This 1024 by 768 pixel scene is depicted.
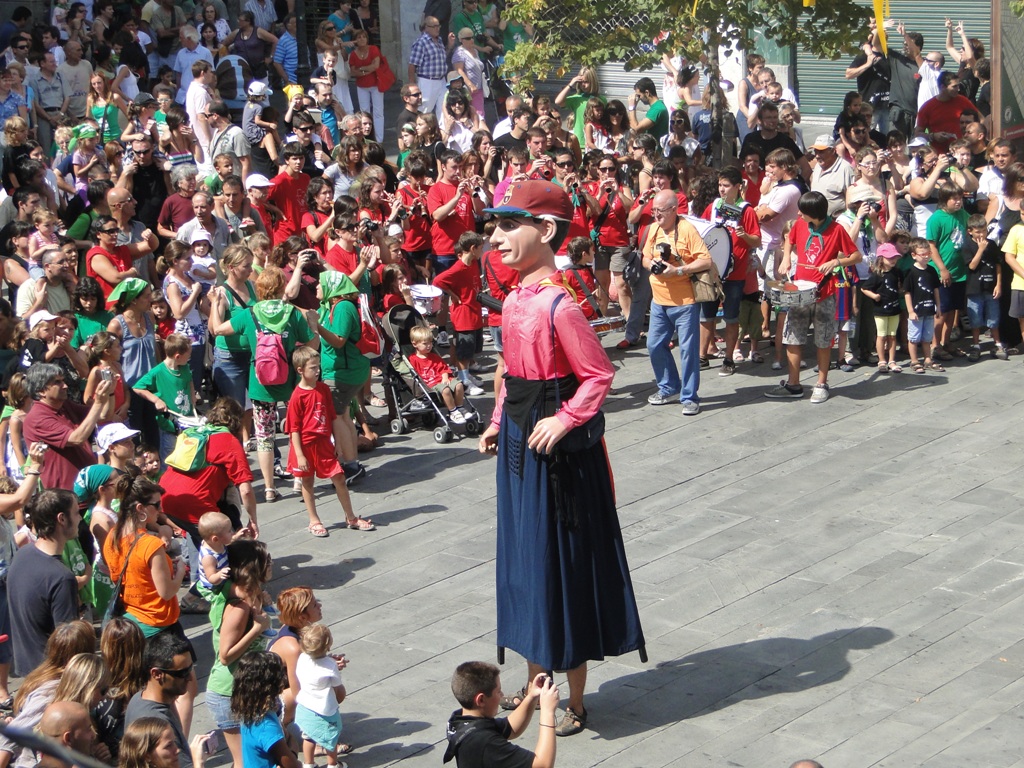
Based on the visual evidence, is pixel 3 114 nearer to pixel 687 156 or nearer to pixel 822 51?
pixel 687 156

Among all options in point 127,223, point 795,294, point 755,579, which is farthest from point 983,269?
point 127,223

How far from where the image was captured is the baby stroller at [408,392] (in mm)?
11625

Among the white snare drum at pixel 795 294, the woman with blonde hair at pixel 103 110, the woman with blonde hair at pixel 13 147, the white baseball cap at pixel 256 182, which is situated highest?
the woman with blonde hair at pixel 103 110

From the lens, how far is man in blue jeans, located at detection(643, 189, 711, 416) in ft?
38.8

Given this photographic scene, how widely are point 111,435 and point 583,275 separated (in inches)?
225

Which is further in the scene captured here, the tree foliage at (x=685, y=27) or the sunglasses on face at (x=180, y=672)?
the tree foliage at (x=685, y=27)

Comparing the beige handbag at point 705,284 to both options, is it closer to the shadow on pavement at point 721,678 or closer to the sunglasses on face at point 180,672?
the shadow on pavement at point 721,678

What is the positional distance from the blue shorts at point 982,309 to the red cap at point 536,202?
289 inches

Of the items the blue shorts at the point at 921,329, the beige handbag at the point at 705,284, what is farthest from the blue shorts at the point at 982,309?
the beige handbag at the point at 705,284

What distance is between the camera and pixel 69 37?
59.6ft

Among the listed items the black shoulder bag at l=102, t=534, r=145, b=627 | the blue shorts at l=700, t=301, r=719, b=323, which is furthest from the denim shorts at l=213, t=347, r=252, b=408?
the blue shorts at l=700, t=301, r=719, b=323

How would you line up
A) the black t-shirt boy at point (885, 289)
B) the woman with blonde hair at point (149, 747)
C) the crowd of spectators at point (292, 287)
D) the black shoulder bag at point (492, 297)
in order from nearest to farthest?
1. the woman with blonde hair at point (149, 747)
2. the crowd of spectators at point (292, 287)
3. the black shoulder bag at point (492, 297)
4. the black t-shirt boy at point (885, 289)

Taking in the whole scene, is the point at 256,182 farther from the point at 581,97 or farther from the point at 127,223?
the point at 581,97

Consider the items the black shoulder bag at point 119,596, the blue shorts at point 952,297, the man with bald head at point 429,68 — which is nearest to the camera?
the black shoulder bag at point 119,596
